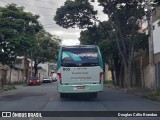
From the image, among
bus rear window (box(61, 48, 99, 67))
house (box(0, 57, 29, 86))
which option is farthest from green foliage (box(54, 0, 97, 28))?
bus rear window (box(61, 48, 99, 67))

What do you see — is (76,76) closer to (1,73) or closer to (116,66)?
→ (116,66)

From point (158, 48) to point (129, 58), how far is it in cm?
286

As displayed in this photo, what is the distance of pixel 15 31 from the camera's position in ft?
107

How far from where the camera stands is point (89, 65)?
22.9m

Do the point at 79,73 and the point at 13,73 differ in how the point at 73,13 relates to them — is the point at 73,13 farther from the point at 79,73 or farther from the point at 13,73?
the point at 13,73

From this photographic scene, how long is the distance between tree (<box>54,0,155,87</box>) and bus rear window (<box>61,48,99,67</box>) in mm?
11763

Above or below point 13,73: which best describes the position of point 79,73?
above

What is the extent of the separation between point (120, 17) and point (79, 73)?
50.7 ft

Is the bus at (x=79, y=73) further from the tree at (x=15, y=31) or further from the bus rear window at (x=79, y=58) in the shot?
the tree at (x=15, y=31)

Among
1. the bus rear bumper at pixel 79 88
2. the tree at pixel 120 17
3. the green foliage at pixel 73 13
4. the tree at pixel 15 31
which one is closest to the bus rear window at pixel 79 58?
the bus rear bumper at pixel 79 88

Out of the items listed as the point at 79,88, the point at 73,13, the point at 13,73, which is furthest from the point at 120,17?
the point at 13,73

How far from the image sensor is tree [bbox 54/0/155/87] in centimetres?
A: 3433

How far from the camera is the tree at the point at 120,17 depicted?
34.3 m

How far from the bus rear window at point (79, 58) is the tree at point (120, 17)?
1176cm
